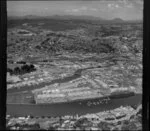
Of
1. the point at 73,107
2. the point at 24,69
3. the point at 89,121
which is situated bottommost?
the point at 89,121

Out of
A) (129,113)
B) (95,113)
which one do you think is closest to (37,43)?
(95,113)

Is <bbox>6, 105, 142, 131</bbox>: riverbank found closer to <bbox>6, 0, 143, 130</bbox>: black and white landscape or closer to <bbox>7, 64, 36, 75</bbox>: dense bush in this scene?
<bbox>6, 0, 143, 130</bbox>: black and white landscape

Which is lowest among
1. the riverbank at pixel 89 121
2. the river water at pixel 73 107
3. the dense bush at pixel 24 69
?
the riverbank at pixel 89 121

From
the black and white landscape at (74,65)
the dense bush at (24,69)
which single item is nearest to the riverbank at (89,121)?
the black and white landscape at (74,65)

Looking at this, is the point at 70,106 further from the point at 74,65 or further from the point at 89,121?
the point at 74,65

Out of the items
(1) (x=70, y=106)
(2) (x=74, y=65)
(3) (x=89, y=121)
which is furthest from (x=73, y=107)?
(2) (x=74, y=65)

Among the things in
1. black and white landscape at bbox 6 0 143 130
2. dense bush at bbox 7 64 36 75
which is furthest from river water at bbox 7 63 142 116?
dense bush at bbox 7 64 36 75

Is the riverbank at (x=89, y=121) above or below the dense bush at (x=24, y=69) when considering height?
below

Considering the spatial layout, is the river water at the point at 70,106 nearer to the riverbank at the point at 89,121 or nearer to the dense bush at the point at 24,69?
the riverbank at the point at 89,121
